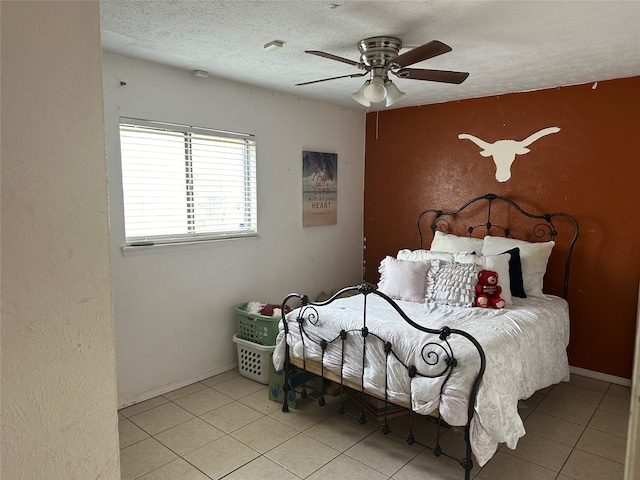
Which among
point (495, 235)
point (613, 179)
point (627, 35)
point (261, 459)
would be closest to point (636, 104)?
point (613, 179)

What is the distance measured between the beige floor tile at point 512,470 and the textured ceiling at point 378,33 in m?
2.29

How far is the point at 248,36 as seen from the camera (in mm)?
2383

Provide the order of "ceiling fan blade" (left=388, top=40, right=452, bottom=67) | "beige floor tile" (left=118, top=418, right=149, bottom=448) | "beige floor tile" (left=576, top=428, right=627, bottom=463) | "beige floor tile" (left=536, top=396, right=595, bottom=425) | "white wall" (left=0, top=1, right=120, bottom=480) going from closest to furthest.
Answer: "white wall" (left=0, top=1, right=120, bottom=480) → "ceiling fan blade" (left=388, top=40, right=452, bottom=67) → "beige floor tile" (left=576, top=428, right=627, bottom=463) → "beige floor tile" (left=118, top=418, right=149, bottom=448) → "beige floor tile" (left=536, top=396, right=595, bottom=425)

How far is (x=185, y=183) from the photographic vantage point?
321 cm

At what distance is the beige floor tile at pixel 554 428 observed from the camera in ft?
8.64

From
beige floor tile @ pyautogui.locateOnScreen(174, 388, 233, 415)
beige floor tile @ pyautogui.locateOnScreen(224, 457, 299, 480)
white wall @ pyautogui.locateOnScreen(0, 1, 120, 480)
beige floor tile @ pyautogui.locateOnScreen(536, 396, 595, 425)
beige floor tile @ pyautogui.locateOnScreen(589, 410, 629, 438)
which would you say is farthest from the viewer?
beige floor tile @ pyautogui.locateOnScreen(174, 388, 233, 415)

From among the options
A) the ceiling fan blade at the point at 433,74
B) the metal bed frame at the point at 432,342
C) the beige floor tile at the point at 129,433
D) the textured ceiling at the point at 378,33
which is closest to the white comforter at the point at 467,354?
the metal bed frame at the point at 432,342

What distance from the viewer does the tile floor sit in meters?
2.31

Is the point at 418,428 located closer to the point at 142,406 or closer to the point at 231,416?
the point at 231,416

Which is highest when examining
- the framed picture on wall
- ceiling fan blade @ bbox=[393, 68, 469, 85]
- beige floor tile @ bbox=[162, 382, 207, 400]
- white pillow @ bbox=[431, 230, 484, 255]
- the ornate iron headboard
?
ceiling fan blade @ bbox=[393, 68, 469, 85]

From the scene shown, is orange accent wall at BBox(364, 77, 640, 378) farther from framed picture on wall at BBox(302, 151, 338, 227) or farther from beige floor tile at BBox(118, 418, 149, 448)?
beige floor tile at BBox(118, 418, 149, 448)

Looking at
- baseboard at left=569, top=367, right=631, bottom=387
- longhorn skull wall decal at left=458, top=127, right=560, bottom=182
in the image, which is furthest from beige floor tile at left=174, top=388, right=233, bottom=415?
longhorn skull wall decal at left=458, top=127, right=560, bottom=182

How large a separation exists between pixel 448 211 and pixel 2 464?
389cm

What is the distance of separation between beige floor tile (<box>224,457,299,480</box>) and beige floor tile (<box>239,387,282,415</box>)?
0.55m
